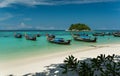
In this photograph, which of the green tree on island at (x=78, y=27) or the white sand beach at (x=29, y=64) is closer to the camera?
the white sand beach at (x=29, y=64)

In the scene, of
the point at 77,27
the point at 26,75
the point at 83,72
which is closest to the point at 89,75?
the point at 83,72

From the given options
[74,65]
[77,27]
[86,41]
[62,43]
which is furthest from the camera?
[77,27]

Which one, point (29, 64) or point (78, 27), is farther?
point (78, 27)

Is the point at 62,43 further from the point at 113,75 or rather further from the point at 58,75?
the point at 113,75

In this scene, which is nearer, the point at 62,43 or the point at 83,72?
the point at 83,72

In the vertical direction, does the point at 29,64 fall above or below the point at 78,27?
below

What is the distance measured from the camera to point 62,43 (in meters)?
28.9

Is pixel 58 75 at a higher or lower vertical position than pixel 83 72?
lower

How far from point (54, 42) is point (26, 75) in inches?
843

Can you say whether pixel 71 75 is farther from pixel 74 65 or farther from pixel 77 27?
pixel 77 27

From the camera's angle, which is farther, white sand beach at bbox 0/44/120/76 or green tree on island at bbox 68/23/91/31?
→ green tree on island at bbox 68/23/91/31

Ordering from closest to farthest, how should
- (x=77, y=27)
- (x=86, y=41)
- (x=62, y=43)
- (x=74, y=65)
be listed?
(x=74, y=65)
(x=62, y=43)
(x=86, y=41)
(x=77, y=27)

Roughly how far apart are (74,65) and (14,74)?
3.50m

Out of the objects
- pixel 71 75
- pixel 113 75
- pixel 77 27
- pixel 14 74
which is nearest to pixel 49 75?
pixel 71 75
